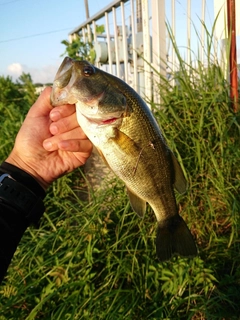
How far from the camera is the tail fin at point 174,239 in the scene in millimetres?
1609

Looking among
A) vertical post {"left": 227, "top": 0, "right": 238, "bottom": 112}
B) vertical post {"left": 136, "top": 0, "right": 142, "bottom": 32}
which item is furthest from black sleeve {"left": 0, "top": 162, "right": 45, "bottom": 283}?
vertical post {"left": 136, "top": 0, "right": 142, "bottom": 32}

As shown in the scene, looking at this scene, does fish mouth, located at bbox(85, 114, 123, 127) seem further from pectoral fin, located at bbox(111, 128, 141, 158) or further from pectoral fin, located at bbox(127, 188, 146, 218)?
pectoral fin, located at bbox(127, 188, 146, 218)

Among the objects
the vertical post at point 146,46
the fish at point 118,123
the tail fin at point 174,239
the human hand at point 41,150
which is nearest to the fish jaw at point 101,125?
the fish at point 118,123

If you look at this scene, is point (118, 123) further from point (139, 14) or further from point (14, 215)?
point (139, 14)

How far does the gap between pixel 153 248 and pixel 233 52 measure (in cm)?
184

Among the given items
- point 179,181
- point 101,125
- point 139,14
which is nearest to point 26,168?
point 101,125

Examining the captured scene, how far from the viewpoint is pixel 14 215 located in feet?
5.60

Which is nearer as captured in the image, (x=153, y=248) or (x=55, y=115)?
(x=55, y=115)

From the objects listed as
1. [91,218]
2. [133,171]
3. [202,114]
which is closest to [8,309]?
[91,218]

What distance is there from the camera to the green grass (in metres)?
2.40

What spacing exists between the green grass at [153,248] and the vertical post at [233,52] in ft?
0.24

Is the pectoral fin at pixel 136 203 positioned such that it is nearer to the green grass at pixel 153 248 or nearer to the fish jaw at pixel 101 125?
the fish jaw at pixel 101 125

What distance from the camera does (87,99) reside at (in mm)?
1405

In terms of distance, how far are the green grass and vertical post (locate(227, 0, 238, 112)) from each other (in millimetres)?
74
